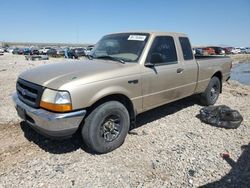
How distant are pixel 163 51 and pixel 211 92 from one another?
2678 mm

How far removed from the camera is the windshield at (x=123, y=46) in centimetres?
470

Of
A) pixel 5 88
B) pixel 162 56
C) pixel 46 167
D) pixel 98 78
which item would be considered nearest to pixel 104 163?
pixel 46 167

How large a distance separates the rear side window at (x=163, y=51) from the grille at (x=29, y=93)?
6.76 ft

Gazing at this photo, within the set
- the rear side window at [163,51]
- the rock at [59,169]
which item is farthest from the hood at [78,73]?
the rock at [59,169]

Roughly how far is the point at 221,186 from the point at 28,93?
312 centimetres

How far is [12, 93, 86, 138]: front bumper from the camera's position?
3500 millimetres

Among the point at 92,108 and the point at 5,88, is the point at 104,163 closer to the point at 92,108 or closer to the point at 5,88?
the point at 92,108

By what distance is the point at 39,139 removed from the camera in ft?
15.1

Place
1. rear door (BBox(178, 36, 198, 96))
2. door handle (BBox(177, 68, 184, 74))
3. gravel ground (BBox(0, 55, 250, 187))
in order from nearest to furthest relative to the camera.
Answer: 1. gravel ground (BBox(0, 55, 250, 187))
2. door handle (BBox(177, 68, 184, 74))
3. rear door (BBox(178, 36, 198, 96))

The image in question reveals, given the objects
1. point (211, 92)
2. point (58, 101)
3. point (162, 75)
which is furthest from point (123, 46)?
point (211, 92)

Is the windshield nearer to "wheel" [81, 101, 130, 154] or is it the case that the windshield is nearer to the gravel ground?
"wheel" [81, 101, 130, 154]

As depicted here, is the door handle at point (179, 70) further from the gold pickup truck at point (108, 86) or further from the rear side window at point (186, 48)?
the rear side window at point (186, 48)

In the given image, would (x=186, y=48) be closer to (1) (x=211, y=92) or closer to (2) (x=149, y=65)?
(2) (x=149, y=65)

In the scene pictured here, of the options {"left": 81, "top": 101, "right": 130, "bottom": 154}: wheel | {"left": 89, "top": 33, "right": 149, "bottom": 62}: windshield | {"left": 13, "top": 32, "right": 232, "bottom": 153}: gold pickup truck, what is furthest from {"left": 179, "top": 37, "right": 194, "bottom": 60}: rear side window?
{"left": 81, "top": 101, "right": 130, "bottom": 154}: wheel
